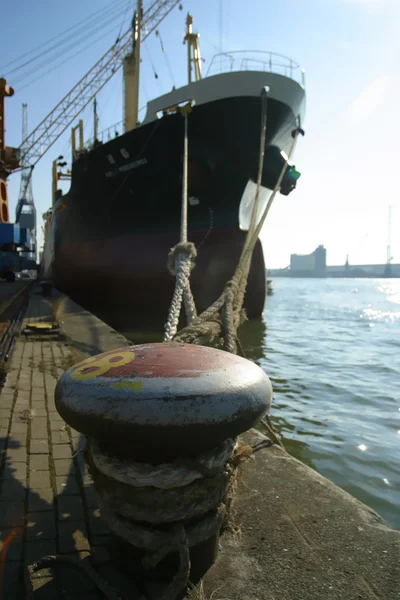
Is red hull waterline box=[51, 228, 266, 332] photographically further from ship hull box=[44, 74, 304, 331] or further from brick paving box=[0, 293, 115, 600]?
brick paving box=[0, 293, 115, 600]

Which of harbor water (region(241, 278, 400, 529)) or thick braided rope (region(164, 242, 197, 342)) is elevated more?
thick braided rope (region(164, 242, 197, 342))

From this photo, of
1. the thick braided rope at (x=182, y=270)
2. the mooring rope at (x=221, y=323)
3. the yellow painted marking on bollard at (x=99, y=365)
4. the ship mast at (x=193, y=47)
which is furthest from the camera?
the ship mast at (x=193, y=47)

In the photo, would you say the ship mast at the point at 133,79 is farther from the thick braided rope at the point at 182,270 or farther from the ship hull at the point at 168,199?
the thick braided rope at the point at 182,270

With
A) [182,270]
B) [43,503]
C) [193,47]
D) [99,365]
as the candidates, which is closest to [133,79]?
[193,47]

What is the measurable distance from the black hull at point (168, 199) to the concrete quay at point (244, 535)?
9250mm

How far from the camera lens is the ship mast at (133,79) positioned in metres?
16.5

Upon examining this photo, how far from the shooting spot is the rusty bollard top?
4.89 ft

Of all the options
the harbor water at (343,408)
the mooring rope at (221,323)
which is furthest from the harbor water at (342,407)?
the mooring rope at (221,323)

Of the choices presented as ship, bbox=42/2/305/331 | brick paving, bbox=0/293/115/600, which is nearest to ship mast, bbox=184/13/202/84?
ship, bbox=42/2/305/331

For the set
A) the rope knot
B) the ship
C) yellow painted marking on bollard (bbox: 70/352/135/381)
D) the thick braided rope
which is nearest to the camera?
yellow painted marking on bollard (bbox: 70/352/135/381)

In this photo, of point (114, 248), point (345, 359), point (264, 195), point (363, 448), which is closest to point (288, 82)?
point (264, 195)

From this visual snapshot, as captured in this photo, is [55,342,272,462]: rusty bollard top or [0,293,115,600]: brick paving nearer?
[55,342,272,462]: rusty bollard top

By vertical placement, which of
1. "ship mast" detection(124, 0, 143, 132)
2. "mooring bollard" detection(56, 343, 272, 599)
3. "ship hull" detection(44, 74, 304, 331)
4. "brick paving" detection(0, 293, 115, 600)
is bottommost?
"brick paving" detection(0, 293, 115, 600)

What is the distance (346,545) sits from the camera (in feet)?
6.72
